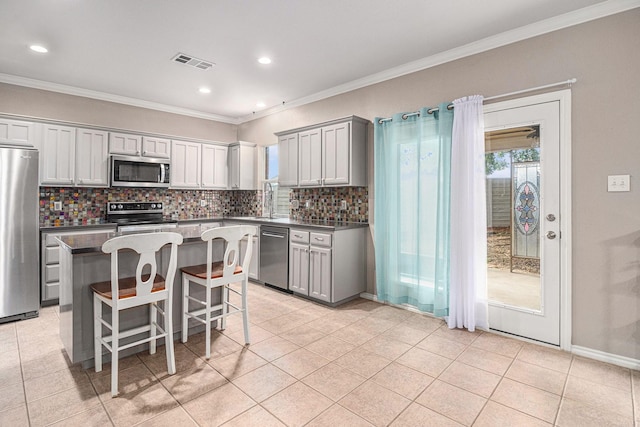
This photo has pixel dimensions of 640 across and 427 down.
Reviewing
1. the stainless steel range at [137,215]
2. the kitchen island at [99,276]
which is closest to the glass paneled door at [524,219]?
the kitchen island at [99,276]

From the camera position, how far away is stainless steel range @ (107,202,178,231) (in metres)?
4.61

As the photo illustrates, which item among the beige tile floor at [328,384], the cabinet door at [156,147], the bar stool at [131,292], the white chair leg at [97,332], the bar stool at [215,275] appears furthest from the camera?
the cabinet door at [156,147]

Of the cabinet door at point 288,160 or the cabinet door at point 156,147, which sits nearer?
the cabinet door at point 288,160

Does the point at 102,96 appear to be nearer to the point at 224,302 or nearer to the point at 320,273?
the point at 224,302

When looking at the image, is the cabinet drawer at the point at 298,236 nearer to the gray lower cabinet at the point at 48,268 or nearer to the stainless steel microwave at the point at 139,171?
the stainless steel microwave at the point at 139,171

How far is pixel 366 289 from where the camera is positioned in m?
4.19

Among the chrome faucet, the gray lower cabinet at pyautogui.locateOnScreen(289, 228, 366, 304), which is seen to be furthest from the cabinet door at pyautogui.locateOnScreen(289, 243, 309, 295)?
the chrome faucet

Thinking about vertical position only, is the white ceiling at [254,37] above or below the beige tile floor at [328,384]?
above

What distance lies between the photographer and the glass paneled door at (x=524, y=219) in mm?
2830

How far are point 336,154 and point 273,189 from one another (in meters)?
1.94

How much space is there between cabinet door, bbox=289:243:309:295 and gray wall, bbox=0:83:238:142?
9.89 ft

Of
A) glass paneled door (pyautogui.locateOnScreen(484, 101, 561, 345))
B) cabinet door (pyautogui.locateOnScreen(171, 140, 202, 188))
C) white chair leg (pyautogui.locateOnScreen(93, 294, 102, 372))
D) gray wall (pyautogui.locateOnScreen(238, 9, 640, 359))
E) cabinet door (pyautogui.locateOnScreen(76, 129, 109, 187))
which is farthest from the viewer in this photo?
cabinet door (pyautogui.locateOnScreen(171, 140, 202, 188))

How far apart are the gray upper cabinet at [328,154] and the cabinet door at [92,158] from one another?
247 centimetres

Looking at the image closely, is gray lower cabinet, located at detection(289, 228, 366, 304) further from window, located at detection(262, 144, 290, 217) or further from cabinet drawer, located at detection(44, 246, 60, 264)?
cabinet drawer, located at detection(44, 246, 60, 264)
